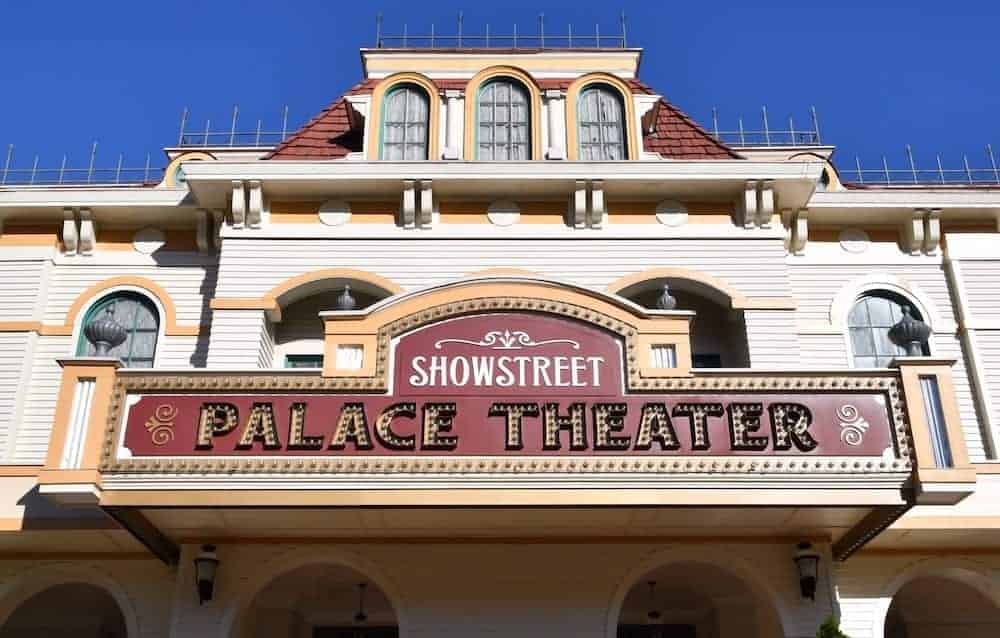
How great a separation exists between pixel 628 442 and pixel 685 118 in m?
8.82

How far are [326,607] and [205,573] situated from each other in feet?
10.9

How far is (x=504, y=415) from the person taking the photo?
13211 millimetres

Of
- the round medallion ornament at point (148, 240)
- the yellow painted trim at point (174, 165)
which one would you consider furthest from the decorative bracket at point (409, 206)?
the yellow painted trim at point (174, 165)

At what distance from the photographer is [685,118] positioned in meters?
19.7

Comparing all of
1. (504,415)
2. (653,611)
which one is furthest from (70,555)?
(653,611)

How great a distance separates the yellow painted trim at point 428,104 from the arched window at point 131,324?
4.72 m

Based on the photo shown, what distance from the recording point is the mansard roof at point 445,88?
741 inches

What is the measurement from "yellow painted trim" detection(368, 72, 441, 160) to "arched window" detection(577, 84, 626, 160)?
2.58m

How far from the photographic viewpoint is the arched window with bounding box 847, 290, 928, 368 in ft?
56.3

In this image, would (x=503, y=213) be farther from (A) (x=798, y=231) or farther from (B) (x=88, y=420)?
(B) (x=88, y=420)

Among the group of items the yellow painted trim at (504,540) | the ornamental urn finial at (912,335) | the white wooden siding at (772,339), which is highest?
the white wooden siding at (772,339)

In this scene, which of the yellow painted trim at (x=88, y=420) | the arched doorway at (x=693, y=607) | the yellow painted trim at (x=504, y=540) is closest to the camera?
the yellow painted trim at (x=88, y=420)

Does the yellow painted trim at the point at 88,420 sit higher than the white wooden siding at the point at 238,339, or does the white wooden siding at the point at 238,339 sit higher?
the white wooden siding at the point at 238,339

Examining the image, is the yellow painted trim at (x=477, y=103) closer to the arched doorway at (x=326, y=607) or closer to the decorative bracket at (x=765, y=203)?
the decorative bracket at (x=765, y=203)
